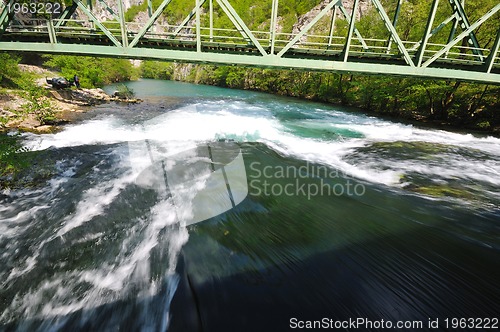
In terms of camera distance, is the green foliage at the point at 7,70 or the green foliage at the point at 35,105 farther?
the green foliage at the point at 7,70

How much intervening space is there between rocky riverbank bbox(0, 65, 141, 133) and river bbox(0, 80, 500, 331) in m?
1.85

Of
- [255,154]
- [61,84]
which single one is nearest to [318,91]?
[255,154]

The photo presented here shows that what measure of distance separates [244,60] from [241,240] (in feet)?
34.1

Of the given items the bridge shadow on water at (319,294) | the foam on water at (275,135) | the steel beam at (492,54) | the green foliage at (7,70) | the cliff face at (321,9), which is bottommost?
the bridge shadow on water at (319,294)

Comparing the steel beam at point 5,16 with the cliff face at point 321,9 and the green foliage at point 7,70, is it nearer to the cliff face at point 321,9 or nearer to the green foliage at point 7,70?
the green foliage at point 7,70

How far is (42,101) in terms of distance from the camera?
528 inches

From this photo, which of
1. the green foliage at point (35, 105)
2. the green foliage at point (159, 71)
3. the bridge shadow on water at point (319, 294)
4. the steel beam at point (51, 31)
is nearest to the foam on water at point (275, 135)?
the green foliage at point (35, 105)

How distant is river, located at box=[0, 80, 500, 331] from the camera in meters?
3.98

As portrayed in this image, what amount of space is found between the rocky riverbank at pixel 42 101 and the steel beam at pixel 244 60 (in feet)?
10.0

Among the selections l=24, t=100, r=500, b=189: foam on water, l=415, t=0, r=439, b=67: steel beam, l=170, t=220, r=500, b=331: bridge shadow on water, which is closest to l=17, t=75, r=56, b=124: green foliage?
l=24, t=100, r=500, b=189: foam on water

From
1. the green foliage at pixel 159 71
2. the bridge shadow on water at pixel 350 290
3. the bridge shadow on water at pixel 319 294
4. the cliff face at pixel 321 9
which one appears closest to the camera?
the bridge shadow on water at pixel 319 294

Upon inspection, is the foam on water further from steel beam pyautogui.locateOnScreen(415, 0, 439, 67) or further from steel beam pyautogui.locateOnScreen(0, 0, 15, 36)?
steel beam pyautogui.locateOnScreen(0, 0, 15, 36)

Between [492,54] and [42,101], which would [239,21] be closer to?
[42,101]

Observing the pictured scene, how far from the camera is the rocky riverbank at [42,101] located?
12352mm
